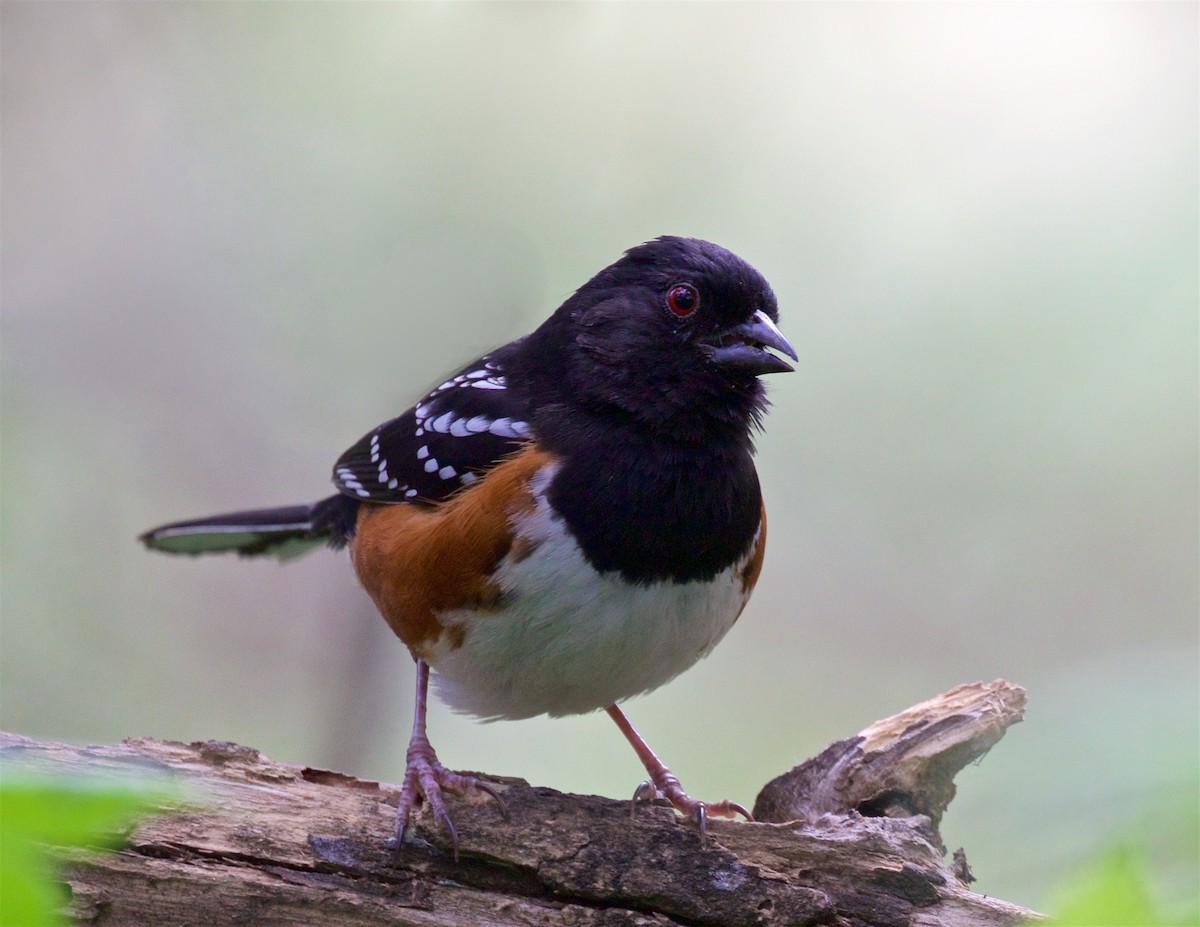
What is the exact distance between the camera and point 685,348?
9.06 feet

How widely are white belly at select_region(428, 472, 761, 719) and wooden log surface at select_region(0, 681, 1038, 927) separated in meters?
0.29

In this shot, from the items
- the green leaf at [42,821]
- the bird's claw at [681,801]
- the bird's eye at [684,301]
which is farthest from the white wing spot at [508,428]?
the green leaf at [42,821]

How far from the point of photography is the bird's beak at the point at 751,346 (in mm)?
2713

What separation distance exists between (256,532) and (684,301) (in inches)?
79.9

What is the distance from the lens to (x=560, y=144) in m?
4.78

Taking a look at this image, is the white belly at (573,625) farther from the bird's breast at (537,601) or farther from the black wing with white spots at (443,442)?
the black wing with white spots at (443,442)

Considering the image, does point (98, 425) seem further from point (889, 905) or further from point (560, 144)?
point (889, 905)

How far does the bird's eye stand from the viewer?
9.08 feet

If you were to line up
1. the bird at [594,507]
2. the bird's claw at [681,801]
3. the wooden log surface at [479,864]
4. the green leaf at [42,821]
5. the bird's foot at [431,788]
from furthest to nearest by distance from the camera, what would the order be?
the bird's claw at [681,801] → the bird at [594,507] → the bird's foot at [431,788] → the wooden log surface at [479,864] → the green leaf at [42,821]

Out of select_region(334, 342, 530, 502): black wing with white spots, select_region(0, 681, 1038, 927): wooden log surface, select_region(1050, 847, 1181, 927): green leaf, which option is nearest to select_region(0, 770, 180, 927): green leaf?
select_region(1050, 847, 1181, 927): green leaf

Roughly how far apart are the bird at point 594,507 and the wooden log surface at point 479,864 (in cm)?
11

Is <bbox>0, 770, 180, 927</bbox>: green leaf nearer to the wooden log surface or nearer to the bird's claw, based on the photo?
the wooden log surface

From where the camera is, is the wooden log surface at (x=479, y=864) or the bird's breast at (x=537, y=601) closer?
the wooden log surface at (x=479, y=864)

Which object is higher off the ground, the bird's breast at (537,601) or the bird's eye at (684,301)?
the bird's eye at (684,301)
